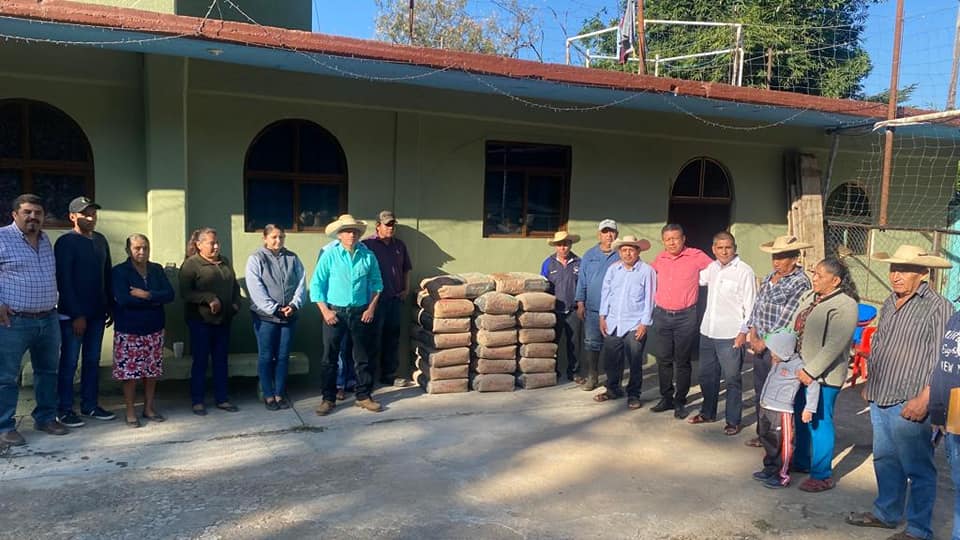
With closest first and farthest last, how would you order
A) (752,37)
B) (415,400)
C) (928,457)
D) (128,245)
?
(928,457)
(128,245)
(415,400)
(752,37)

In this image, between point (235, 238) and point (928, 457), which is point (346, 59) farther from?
point (928, 457)

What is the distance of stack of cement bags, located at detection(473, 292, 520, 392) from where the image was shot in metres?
7.38

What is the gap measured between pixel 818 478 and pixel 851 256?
676cm

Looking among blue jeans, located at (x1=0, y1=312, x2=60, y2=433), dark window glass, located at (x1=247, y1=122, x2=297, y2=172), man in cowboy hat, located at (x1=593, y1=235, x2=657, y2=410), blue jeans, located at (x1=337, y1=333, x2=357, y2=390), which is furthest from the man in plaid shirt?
man in cowboy hat, located at (x1=593, y1=235, x2=657, y2=410)

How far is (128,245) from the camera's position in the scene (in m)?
6.05

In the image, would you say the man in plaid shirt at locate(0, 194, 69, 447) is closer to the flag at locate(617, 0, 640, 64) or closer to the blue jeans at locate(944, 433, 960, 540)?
the blue jeans at locate(944, 433, 960, 540)

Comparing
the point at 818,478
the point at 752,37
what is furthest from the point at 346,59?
the point at 752,37

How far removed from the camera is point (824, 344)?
4.72 meters

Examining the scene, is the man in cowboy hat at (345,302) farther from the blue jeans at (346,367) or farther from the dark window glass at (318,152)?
the dark window glass at (318,152)

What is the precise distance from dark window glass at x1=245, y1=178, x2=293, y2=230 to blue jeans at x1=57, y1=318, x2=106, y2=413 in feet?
6.16

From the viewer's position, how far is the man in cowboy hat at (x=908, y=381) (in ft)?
13.4

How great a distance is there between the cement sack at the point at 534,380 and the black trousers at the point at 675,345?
132cm

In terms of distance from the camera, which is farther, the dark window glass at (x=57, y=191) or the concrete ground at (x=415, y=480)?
the dark window glass at (x=57, y=191)

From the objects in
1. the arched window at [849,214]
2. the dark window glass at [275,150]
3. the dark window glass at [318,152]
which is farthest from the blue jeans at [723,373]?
the arched window at [849,214]
